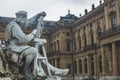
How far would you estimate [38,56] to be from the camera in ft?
33.0

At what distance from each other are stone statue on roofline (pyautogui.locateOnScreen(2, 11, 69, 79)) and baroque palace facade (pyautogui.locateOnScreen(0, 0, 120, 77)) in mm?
31465

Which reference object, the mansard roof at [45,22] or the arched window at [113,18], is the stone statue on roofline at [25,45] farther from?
the mansard roof at [45,22]

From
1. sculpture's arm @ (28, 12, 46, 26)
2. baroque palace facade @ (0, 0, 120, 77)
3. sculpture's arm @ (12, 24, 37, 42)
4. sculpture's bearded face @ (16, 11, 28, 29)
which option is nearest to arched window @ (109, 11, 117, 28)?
baroque palace facade @ (0, 0, 120, 77)

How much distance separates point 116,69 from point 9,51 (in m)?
33.5

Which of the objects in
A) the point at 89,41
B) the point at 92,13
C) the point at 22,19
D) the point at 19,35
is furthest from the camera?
the point at 89,41

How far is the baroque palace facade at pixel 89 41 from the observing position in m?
43.6

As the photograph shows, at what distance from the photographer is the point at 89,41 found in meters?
58.1

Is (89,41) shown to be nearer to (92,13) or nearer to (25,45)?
(92,13)

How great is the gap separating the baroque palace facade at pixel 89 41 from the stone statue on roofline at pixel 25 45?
31465mm

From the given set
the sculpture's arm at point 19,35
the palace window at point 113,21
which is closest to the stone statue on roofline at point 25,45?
the sculpture's arm at point 19,35

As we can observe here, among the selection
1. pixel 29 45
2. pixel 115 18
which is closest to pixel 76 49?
pixel 115 18

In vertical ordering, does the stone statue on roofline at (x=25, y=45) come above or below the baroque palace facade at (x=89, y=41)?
below

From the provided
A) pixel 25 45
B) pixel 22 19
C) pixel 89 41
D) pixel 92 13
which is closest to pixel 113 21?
pixel 92 13

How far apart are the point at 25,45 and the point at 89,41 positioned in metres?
48.5
